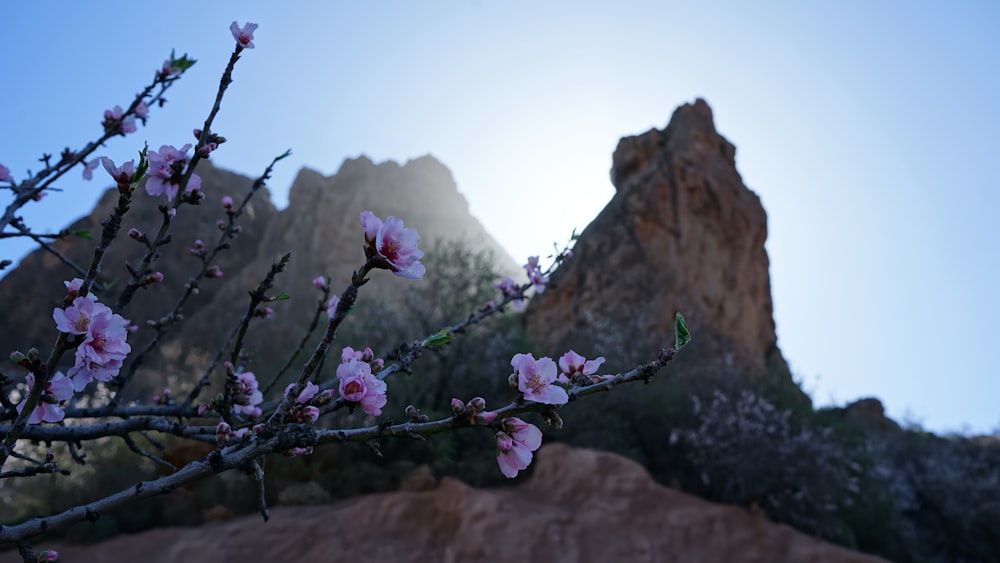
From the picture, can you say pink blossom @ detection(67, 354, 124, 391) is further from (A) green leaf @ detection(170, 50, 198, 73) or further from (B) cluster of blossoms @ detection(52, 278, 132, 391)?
(A) green leaf @ detection(170, 50, 198, 73)

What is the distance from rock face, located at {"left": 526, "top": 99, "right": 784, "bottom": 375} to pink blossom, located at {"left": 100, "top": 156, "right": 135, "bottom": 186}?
10567 millimetres

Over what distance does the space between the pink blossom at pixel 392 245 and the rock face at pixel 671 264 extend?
412 inches

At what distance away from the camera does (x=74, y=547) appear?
615 cm

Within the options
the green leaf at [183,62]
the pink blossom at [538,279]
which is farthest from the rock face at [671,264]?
the green leaf at [183,62]

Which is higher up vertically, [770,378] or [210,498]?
[770,378]

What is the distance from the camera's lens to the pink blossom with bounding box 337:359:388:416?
Answer: 4.58 feet

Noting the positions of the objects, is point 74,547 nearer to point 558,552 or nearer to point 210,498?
point 210,498

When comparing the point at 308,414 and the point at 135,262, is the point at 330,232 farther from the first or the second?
the point at 308,414

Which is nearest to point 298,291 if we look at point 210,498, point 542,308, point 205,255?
point 542,308

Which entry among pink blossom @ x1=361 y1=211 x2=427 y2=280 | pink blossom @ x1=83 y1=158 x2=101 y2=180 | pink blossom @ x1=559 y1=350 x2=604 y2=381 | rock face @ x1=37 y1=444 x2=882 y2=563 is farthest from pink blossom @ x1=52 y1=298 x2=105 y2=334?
rock face @ x1=37 y1=444 x2=882 y2=563

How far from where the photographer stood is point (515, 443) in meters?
1.50

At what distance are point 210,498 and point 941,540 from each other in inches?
466

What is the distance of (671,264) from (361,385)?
47.4 feet

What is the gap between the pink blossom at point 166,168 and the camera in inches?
78.1
